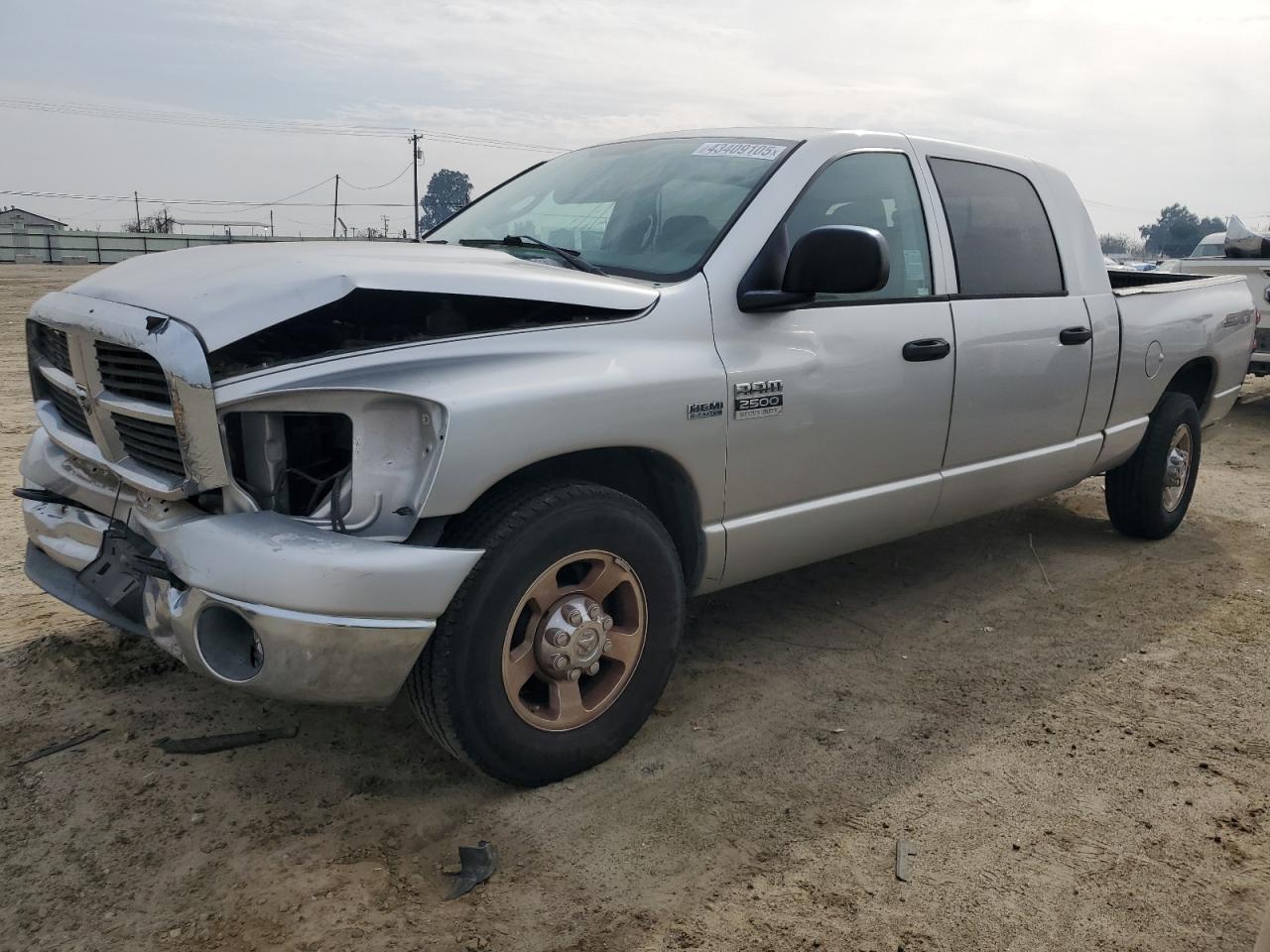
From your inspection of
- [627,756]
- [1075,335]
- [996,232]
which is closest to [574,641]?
[627,756]

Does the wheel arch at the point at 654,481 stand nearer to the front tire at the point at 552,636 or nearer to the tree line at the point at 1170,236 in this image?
the front tire at the point at 552,636

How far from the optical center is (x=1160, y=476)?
535 centimetres

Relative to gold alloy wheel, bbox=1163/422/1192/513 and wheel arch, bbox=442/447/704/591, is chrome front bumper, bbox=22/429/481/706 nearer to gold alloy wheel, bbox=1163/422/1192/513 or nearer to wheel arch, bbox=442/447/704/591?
wheel arch, bbox=442/447/704/591

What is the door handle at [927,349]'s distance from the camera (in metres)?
3.65

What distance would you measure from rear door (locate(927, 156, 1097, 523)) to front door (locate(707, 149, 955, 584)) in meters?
0.16

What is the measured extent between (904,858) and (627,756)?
842 mm

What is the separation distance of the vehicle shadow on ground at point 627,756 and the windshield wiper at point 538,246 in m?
A: 1.44

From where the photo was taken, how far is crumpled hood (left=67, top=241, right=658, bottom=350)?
2.46 metres

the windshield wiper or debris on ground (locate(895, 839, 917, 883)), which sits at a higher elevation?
the windshield wiper

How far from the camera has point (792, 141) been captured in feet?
11.8

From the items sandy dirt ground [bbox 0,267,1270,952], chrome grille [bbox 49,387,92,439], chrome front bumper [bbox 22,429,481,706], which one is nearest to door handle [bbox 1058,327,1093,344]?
sandy dirt ground [bbox 0,267,1270,952]

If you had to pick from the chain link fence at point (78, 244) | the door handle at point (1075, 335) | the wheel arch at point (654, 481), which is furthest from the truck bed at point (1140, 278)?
the chain link fence at point (78, 244)

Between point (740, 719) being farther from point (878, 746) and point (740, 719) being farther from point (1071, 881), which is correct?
point (1071, 881)

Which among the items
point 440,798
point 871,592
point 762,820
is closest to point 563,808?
point 440,798
